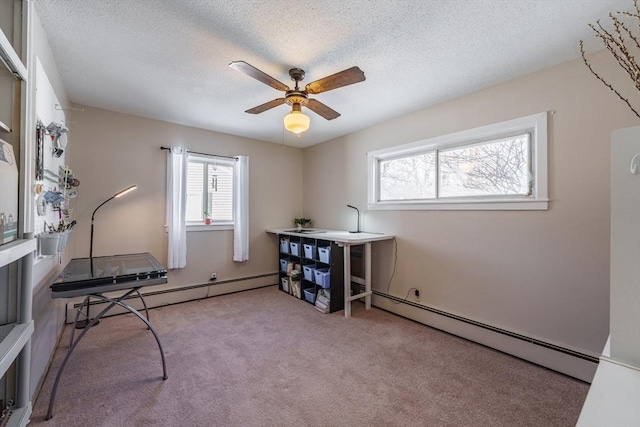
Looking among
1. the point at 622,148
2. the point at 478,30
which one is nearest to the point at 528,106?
the point at 478,30

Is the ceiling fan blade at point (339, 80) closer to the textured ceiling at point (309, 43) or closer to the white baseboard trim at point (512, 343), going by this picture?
→ the textured ceiling at point (309, 43)

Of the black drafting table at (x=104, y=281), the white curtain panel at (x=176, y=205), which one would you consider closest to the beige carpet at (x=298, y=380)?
the black drafting table at (x=104, y=281)

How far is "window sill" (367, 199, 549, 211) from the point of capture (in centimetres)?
223

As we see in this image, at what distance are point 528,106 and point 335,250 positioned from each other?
230cm

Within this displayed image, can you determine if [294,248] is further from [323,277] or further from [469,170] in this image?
[469,170]

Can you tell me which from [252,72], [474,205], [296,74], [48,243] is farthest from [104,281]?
[474,205]

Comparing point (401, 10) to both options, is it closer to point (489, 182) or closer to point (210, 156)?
point (489, 182)

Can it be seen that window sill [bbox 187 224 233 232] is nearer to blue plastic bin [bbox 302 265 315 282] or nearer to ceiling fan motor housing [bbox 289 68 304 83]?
blue plastic bin [bbox 302 265 315 282]

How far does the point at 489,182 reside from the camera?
2.61 m

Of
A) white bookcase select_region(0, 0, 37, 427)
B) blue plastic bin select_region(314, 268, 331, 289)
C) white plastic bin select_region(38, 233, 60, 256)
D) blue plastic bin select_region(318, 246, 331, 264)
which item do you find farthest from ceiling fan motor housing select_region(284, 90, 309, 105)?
blue plastic bin select_region(314, 268, 331, 289)

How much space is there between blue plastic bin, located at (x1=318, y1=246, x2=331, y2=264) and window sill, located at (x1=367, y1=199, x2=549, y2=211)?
2.88ft

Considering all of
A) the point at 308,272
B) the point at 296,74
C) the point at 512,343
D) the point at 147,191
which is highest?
the point at 296,74

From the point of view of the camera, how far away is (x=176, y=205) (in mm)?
3463

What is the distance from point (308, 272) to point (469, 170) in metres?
2.22
